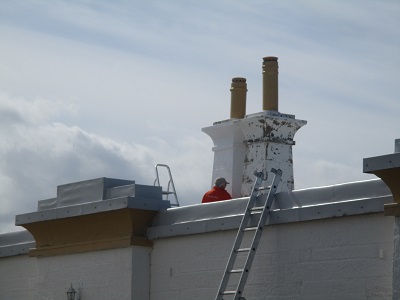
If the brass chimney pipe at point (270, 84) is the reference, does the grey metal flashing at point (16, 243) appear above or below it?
below

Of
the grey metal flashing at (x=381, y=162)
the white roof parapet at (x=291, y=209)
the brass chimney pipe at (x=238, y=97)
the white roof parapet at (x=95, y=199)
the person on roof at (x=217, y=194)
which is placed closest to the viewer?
the grey metal flashing at (x=381, y=162)

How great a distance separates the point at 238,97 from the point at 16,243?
5695mm

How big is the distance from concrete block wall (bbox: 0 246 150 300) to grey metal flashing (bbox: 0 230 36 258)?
0.15 meters

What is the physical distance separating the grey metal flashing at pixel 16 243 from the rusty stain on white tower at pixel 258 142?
162 inches

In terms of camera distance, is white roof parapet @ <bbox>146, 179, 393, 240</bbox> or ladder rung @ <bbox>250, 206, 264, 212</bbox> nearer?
white roof parapet @ <bbox>146, 179, 393, 240</bbox>

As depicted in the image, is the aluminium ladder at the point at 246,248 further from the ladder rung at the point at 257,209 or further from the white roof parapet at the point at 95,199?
the white roof parapet at the point at 95,199

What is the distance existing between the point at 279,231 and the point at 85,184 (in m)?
4.42

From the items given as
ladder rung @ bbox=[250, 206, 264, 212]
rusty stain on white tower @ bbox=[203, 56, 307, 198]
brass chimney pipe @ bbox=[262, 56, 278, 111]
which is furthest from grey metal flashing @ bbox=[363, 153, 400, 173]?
brass chimney pipe @ bbox=[262, 56, 278, 111]

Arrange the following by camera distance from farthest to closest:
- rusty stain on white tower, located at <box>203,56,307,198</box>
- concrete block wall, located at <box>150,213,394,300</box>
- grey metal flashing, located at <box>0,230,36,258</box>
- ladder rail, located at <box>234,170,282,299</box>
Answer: rusty stain on white tower, located at <box>203,56,307,198</box> < grey metal flashing, located at <box>0,230,36,258</box> < ladder rail, located at <box>234,170,282,299</box> < concrete block wall, located at <box>150,213,394,300</box>

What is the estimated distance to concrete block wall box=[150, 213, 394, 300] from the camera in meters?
12.1

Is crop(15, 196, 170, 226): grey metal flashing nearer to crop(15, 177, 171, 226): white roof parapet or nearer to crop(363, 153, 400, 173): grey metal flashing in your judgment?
crop(15, 177, 171, 226): white roof parapet

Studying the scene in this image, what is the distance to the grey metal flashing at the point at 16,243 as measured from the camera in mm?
18334

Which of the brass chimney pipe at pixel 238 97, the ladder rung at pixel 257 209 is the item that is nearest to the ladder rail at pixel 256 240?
the ladder rung at pixel 257 209

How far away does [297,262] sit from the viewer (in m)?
13.2
